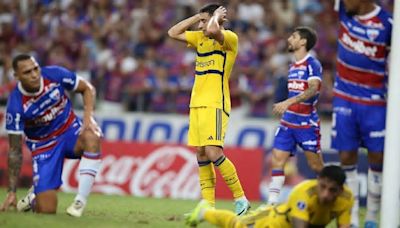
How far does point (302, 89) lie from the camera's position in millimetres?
12859

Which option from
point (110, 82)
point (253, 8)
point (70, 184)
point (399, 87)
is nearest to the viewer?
point (399, 87)

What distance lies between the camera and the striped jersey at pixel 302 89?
42.2 feet

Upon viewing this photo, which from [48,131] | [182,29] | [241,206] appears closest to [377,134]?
[241,206]

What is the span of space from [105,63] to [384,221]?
12.5 metres

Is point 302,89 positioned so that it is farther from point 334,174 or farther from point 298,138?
point 334,174

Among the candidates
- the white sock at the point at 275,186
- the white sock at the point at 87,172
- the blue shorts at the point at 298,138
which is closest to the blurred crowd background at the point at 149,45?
the blue shorts at the point at 298,138

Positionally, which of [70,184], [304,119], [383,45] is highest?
[383,45]

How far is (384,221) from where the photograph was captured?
1002 centimetres

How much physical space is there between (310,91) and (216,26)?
5.70 feet

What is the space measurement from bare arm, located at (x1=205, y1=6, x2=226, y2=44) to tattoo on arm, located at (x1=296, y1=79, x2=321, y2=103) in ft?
3.96

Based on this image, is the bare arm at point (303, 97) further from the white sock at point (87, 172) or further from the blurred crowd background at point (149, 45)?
the blurred crowd background at point (149, 45)

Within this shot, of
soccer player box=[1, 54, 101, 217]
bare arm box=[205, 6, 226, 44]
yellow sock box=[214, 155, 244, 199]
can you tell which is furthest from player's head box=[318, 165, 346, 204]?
soccer player box=[1, 54, 101, 217]

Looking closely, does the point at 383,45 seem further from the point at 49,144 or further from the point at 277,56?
the point at 277,56

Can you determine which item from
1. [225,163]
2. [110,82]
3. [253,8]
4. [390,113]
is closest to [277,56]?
[253,8]
